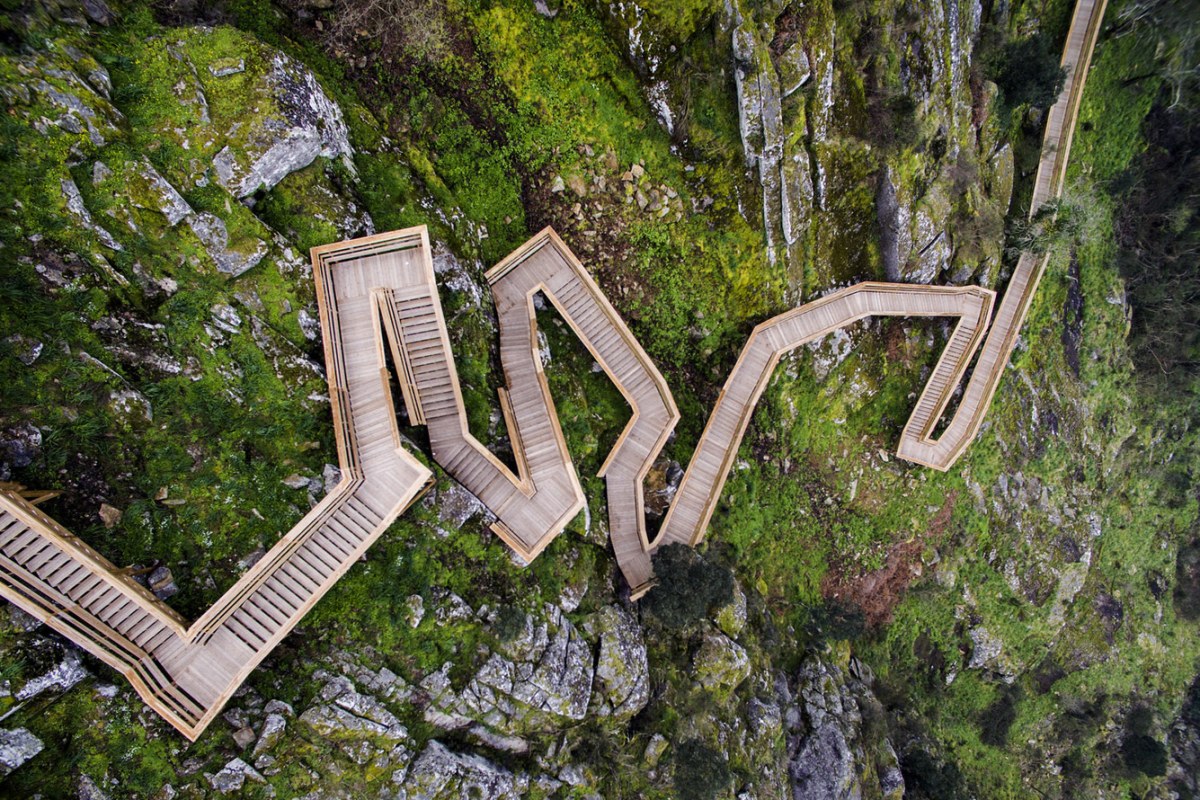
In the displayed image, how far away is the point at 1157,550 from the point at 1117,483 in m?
7.39

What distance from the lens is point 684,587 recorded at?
21547 mm

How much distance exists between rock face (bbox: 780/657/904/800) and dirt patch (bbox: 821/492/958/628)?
3582 millimetres

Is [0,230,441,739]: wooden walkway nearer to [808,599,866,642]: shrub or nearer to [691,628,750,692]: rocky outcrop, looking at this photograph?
[691,628,750,692]: rocky outcrop

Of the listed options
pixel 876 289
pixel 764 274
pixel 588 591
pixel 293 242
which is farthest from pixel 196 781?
pixel 876 289

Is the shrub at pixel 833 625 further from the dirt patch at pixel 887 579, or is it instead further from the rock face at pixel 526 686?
the rock face at pixel 526 686

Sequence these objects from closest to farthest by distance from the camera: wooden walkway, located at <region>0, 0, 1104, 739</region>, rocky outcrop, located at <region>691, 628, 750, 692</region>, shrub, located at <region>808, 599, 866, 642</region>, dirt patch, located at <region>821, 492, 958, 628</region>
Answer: wooden walkway, located at <region>0, 0, 1104, 739</region>, rocky outcrop, located at <region>691, 628, 750, 692</region>, shrub, located at <region>808, 599, 866, 642</region>, dirt patch, located at <region>821, 492, 958, 628</region>

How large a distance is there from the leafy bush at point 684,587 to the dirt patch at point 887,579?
426 inches

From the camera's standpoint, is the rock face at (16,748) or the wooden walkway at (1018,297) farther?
the wooden walkway at (1018,297)

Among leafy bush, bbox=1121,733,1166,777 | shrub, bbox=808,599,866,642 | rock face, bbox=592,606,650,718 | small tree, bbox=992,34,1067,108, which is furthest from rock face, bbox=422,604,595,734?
leafy bush, bbox=1121,733,1166,777

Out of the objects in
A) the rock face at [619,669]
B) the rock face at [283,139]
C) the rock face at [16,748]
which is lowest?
the rock face at [619,669]

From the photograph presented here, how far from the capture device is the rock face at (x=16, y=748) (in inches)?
504

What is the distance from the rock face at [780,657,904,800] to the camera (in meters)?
24.3

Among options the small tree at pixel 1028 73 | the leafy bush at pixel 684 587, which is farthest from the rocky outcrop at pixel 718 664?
the small tree at pixel 1028 73

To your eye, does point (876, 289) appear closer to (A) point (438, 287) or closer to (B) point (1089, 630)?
(A) point (438, 287)
